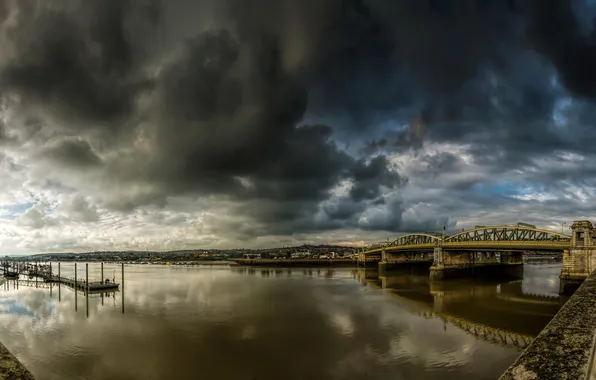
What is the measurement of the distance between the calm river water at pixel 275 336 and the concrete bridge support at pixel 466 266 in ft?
86.1

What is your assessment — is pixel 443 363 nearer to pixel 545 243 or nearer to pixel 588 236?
pixel 588 236

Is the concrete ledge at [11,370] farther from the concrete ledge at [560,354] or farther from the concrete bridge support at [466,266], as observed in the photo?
the concrete bridge support at [466,266]

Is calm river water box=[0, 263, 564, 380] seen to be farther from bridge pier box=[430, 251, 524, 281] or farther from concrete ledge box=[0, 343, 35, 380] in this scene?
bridge pier box=[430, 251, 524, 281]

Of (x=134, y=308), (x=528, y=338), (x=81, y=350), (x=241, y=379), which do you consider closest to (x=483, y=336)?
(x=528, y=338)

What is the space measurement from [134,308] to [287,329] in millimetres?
22393

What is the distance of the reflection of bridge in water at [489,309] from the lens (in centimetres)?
2888

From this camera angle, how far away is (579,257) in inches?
1943

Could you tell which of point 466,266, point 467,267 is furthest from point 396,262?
point 467,267

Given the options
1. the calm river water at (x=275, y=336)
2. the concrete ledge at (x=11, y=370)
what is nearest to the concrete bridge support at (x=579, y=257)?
the calm river water at (x=275, y=336)

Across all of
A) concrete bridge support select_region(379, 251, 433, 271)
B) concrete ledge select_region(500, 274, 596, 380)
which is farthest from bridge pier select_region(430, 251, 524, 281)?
concrete ledge select_region(500, 274, 596, 380)

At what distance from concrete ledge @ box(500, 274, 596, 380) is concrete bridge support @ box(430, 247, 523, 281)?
72895 mm

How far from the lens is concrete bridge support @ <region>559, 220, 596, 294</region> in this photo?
4850 cm

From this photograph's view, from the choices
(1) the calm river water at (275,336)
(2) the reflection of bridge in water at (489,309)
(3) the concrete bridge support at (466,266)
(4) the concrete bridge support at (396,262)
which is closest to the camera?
(1) the calm river water at (275,336)

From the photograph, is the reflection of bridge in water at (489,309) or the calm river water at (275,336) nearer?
the calm river water at (275,336)
